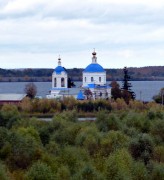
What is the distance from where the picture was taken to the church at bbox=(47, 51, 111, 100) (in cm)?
4719

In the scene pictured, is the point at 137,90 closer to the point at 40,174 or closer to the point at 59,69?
the point at 59,69

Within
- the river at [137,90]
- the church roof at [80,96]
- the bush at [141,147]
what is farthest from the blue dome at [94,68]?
the bush at [141,147]

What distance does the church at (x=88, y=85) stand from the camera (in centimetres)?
4719

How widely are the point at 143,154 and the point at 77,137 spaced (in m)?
3.75

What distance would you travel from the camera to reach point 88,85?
156 feet

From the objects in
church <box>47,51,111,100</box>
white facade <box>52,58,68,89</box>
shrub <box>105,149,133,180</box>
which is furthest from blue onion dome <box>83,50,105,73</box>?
shrub <box>105,149,133,180</box>

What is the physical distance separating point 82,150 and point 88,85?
28519 mm

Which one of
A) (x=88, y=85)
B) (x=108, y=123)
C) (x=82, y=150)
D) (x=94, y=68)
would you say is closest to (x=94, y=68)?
(x=94, y=68)

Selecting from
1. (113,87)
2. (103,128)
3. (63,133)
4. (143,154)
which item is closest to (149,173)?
(143,154)

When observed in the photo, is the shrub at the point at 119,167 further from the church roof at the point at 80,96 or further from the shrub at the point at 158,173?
the church roof at the point at 80,96

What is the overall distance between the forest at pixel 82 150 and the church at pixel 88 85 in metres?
14.5

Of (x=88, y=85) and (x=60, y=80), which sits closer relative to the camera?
(x=88, y=85)

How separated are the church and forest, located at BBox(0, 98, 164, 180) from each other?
14475 mm

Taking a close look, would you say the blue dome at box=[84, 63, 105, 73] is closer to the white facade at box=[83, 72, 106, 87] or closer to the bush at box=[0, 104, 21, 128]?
the white facade at box=[83, 72, 106, 87]
